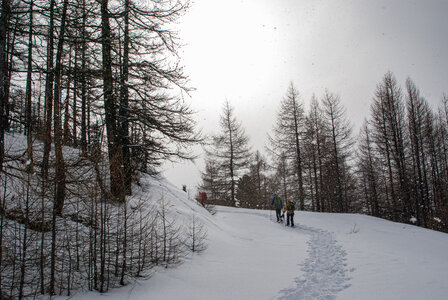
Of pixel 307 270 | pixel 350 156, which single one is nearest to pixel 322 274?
pixel 307 270

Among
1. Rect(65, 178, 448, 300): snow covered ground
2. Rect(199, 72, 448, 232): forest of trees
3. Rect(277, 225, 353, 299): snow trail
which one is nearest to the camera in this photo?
Rect(65, 178, 448, 300): snow covered ground

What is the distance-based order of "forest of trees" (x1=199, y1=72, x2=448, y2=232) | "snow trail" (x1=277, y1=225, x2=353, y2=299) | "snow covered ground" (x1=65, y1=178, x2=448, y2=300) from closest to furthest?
"snow covered ground" (x1=65, y1=178, x2=448, y2=300)
"snow trail" (x1=277, y1=225, x2=353, y2=299)
"forest of trees" (x1=199, y1=72, x2=448, y2=232)

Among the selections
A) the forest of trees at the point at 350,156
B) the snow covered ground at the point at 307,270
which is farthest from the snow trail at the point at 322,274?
the forest of trees at the point at 350,156

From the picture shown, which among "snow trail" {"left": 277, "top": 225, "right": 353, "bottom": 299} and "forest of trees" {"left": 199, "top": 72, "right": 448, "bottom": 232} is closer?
Result: "snow trail" {"left": 277, "top": 225, "right": 353, "bottom": 299}

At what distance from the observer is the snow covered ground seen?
4.18 m

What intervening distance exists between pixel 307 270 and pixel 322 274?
41cm

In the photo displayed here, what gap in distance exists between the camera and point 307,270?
18.9ft

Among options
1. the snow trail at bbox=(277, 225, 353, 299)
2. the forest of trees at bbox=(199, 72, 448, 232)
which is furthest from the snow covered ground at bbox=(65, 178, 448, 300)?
the forest of trees at bbox=(199, 72, 448, 232)

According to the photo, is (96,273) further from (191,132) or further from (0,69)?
(191,132)

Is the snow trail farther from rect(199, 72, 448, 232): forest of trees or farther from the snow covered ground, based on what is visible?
rect(199, 72, 448, 232): forest of trees

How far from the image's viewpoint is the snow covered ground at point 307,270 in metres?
4.18

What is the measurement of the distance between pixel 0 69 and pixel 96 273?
4.22 meters

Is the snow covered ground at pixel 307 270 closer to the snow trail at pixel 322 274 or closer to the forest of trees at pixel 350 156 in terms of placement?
the snow trail at pixel 322 274

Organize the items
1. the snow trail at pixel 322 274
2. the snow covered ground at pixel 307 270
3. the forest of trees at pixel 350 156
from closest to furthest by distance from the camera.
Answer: the snow covered ground at pixel 307 270 < the snow trail at pixel 322 274 < the forest of trees at pixel 350 156
